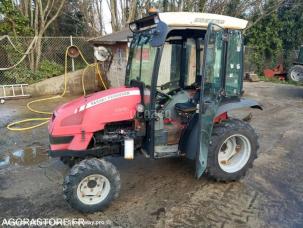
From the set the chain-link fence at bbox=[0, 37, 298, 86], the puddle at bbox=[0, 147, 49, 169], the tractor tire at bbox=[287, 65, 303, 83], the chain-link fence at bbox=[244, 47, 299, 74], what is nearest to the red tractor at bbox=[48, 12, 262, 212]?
the puddle at bbox=[0, 147, 49, 169]

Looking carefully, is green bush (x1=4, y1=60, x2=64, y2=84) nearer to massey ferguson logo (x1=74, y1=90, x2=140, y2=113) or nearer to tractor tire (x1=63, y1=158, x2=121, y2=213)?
massey ferguson logo (x1=74, y1=90, x2=140, y2=113)

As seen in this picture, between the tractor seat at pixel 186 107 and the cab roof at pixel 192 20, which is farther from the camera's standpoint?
the tractor seat at pixel 186 107

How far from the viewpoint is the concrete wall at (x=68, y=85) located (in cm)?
1170

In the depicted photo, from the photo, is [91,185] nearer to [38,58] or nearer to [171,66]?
[171,66]

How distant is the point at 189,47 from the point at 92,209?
8.67 ft

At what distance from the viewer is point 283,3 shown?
1820 cm

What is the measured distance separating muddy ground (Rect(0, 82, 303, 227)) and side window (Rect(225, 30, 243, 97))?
1.32 meters

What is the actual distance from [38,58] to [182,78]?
9.55 m

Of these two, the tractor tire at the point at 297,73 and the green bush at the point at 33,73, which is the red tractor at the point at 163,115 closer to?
the green bush at the point at 33,73

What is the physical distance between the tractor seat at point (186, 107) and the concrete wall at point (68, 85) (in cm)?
844

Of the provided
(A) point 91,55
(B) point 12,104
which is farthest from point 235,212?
(A) point 91,55

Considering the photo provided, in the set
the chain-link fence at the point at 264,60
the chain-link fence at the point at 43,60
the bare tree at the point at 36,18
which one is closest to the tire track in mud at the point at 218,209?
the chain-link fence at the point at 43,60

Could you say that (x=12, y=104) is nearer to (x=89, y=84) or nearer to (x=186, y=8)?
(x=89, y=84)

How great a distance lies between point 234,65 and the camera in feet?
14.1
